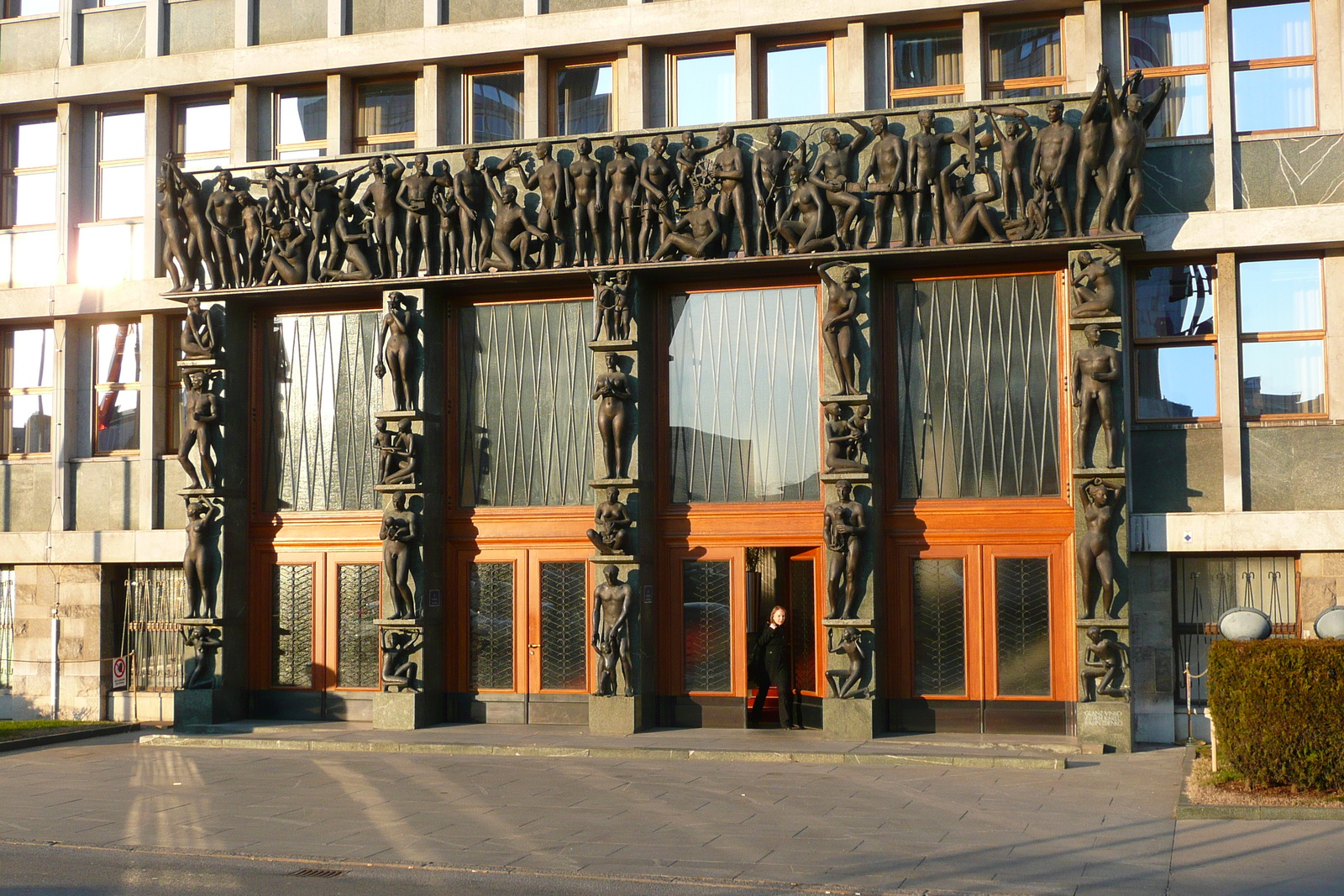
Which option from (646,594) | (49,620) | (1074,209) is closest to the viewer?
(1074,209)

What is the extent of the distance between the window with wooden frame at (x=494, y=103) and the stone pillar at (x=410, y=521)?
2878 millimetres

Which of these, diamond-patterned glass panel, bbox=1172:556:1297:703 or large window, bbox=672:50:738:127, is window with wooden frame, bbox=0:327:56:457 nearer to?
large window, bbox=672:50:738:127

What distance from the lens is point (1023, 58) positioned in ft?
62.3

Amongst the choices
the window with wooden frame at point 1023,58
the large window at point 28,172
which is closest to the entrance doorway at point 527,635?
the window with wooden frame at point 1023,58

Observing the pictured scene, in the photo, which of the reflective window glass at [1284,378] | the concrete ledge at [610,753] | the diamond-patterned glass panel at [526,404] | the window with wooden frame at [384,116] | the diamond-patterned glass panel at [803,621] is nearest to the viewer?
the concrete ledge at [610,753]

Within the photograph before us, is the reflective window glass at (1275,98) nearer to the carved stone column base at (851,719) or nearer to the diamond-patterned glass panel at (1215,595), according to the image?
the diamond-patterned glass panel at (1215,595)

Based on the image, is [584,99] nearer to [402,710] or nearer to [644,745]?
[402,710]

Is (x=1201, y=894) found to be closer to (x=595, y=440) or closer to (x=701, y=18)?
(x=595, y=440)

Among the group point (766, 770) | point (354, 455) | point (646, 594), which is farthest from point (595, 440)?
point (766, 770)

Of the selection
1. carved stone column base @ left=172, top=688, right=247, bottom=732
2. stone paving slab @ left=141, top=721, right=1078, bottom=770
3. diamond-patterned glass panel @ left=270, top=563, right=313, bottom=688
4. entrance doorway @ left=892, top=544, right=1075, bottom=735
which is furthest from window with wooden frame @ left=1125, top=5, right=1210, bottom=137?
carved stone column base @ left=172, top=688, right=247, bottom=732

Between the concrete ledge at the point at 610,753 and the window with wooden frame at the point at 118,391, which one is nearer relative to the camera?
the concrete ledge at the point at 610,753

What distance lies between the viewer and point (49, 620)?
22.3 m

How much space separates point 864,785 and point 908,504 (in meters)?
4.62

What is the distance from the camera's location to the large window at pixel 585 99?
2042 centimetres
